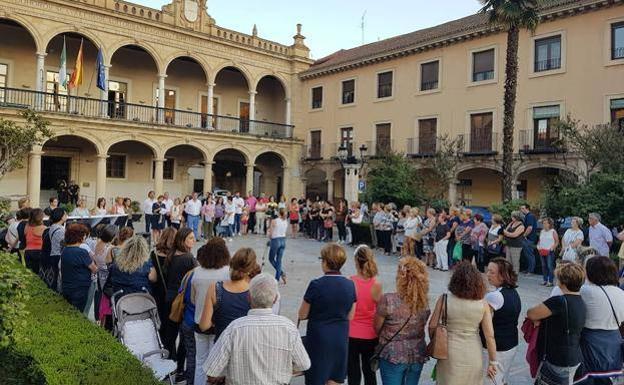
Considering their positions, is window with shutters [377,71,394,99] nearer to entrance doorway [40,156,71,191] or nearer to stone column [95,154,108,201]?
stone column [95,154,108,201]

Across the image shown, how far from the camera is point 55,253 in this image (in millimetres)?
6934

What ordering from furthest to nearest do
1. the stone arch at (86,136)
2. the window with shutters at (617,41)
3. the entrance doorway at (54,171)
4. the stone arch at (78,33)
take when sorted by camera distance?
the entrance doorway at (54,171) < the stone arch at (86,136) < the stone arch at (78,33) < the window with shutters at (617,41)

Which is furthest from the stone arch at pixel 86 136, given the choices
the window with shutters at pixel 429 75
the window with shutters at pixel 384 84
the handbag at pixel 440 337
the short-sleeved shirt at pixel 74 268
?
the handbag at pixel 440 337

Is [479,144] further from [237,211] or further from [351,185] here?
[237,211]

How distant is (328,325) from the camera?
416 centimetres

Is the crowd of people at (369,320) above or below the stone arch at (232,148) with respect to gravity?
below

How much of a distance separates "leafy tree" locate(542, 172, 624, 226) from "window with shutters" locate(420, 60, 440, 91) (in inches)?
524

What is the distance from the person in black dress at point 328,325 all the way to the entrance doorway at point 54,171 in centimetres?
2542

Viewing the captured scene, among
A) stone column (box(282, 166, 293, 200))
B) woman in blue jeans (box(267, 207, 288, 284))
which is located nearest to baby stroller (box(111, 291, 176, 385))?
woman in blue jeans (box(267, 207, 288, 284))

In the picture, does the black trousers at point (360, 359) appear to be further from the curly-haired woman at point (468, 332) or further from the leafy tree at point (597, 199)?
the leafy tree at point (597, 199)

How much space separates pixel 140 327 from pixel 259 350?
2409 mm

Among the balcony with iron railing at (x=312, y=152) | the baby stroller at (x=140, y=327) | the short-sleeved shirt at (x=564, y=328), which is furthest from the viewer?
the balcony with iron railing at (x=312, y=152)

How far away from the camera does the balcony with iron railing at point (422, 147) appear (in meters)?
25.8

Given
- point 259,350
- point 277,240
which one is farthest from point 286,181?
point 259,350
